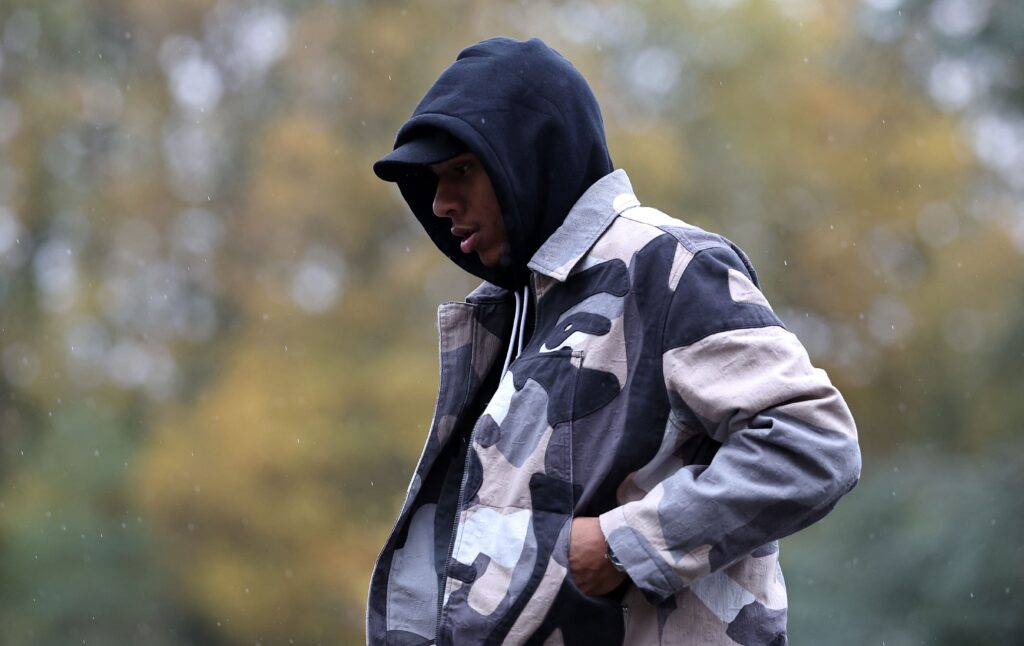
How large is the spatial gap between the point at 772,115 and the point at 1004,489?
6.95 m

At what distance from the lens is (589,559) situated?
1.80 meters

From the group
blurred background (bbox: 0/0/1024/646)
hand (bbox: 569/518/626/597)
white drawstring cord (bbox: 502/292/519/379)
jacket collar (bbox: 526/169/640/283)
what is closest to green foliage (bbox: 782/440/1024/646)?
blurred background (bbox: 0/0/1024/646)

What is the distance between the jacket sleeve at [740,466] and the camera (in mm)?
1756

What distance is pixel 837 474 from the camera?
1.77 metres

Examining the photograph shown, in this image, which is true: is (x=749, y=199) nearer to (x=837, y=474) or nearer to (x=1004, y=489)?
(x=1004, y=489)

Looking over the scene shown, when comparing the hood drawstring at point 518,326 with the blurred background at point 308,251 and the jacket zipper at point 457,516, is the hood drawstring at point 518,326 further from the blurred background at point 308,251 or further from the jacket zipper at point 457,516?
the blurred background at point 308,251

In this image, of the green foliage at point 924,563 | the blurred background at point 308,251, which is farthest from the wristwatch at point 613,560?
the blurred background at point 308,251

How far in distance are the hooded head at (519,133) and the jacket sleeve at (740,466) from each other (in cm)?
44

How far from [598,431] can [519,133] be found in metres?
0.54

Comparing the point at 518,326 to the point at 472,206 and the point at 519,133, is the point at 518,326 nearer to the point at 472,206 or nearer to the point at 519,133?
the point at 472,206

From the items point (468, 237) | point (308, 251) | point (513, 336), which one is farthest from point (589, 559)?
point (308, 251)

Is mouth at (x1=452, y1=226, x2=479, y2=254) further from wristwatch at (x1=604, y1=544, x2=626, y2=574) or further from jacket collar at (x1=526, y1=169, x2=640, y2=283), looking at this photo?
wristwatch at (x1=604, y1=544, x2=626, y2=574)

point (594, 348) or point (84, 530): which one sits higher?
point (594, 348)

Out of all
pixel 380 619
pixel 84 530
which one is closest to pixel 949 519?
pixel 380 619
